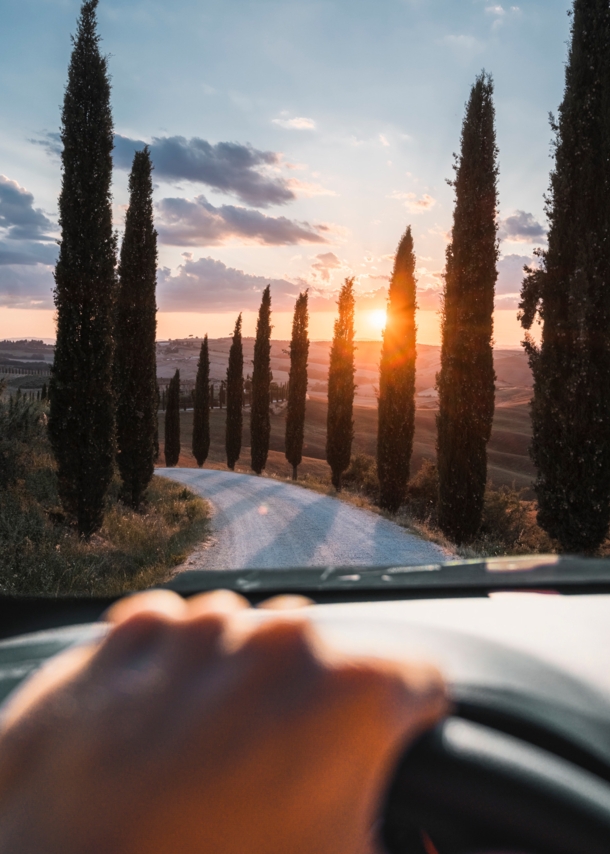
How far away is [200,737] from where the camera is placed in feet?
2.42

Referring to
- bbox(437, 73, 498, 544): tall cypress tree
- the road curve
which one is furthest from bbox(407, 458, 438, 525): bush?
bbox(437, 73, 498, 544): tall cypress tree

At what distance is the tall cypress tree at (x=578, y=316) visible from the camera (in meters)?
13.3

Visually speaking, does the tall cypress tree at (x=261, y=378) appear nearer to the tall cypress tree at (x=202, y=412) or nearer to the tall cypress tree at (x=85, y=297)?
the tall cypress tree at (x=202, y=412)

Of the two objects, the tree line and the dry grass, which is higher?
the tree line

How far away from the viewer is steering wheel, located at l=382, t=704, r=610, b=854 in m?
0.63

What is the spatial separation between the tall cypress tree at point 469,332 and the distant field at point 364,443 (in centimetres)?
2576

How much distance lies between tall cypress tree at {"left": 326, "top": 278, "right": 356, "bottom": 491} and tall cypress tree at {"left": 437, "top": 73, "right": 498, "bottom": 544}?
13098 mm

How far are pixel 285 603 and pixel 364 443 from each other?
65114 mm

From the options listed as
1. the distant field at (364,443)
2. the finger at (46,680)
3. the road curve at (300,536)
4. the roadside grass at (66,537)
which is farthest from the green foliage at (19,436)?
the distant field at (364,443)

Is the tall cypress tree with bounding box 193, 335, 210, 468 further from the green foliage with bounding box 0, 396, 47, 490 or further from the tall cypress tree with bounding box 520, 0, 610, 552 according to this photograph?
the tall cypress tree with bounding box 520, 0, 610, 552

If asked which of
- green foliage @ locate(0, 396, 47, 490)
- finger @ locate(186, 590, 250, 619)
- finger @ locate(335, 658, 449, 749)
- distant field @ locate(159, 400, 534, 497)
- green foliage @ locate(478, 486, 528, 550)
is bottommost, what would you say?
distant field @ locate(159, 400, 534, 497)

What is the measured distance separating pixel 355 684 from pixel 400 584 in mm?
375

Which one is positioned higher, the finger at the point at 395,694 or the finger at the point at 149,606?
the finger at the point at 149,606

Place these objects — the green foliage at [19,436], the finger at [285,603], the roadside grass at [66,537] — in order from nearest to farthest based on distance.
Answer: the finger at [285,603]
the roadside grass at [66,537]
the green foliage at [19,436]
